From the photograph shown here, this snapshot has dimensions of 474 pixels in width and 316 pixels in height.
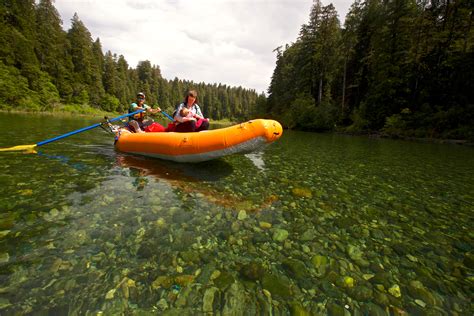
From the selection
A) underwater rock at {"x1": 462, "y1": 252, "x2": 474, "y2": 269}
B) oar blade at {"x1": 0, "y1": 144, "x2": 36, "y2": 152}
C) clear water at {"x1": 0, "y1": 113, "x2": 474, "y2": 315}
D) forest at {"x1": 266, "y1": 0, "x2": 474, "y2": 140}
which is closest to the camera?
clear water at {"x1": 0, "y1": 113, "x2": 474, "y2": 315}

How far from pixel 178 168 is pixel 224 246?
4335 millimetres

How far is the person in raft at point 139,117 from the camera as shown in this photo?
9975mm

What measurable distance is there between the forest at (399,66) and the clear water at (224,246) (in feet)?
71.5

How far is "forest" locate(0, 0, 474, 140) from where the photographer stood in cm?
2320

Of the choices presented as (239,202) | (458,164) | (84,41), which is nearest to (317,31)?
(458,164)

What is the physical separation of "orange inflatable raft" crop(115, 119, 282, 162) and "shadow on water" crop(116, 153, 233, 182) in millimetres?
260

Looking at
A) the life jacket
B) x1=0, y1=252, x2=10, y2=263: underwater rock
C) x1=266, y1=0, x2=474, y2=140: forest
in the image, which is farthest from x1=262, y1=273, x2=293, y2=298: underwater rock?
x1=266, y1=0, x2=474, y2=140: forest

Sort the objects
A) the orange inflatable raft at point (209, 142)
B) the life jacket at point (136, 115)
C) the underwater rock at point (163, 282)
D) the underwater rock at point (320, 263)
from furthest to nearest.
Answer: the life jacket at point (136, 115) < the orange inflatable raft at point (209, 142) < the underwater rock at point (320, 263) < the underwater rock at point (163, 282)

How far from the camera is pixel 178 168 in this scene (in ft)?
23.6

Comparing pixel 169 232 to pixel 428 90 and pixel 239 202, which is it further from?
pixel 428 90

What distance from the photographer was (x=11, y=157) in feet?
23.4

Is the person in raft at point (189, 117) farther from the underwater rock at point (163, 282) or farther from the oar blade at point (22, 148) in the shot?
the underwater rock at point (163, 282)

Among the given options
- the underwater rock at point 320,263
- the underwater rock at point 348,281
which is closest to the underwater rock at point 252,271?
the underwater rock at point 320,263

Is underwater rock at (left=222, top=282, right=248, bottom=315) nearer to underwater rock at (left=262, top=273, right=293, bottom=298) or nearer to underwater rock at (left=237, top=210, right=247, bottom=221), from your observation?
underwater rock at (left=262, top=273, right=293, bottom=298)
